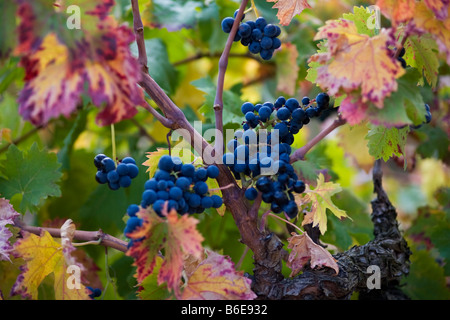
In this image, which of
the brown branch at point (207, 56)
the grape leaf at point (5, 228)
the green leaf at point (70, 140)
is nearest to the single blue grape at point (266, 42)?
the grape leaf at point (5, 228)

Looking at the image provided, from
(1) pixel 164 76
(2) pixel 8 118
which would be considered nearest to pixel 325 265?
(1) pixel 164 76

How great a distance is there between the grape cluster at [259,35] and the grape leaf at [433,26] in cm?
20

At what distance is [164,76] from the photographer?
3.54 ft

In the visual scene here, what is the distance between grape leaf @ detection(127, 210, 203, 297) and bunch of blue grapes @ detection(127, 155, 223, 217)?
0.02 meters

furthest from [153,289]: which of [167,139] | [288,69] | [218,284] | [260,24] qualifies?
[288,69]

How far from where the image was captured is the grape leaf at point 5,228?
61 centimetres

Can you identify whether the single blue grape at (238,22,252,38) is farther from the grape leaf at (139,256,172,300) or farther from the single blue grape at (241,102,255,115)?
the grape leaf at (139,256,172,300)

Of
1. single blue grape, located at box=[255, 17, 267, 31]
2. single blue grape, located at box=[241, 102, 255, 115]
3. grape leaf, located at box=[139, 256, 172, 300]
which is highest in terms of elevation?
single blue grape, located at box=[255, 17, 267, 31]

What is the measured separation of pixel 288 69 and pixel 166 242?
83 cm

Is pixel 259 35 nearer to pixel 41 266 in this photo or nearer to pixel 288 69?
pixel 41 266

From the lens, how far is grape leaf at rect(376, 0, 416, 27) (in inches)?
21.4

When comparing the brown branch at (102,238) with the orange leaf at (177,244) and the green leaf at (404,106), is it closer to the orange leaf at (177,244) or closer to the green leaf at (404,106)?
the orange leaf at (177,244)

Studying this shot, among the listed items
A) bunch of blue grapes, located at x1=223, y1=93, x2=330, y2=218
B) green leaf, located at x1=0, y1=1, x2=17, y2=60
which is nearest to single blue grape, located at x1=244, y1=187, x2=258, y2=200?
bunch of blue grapes, located at x1=223, y1=93, x2=330, y2=218
